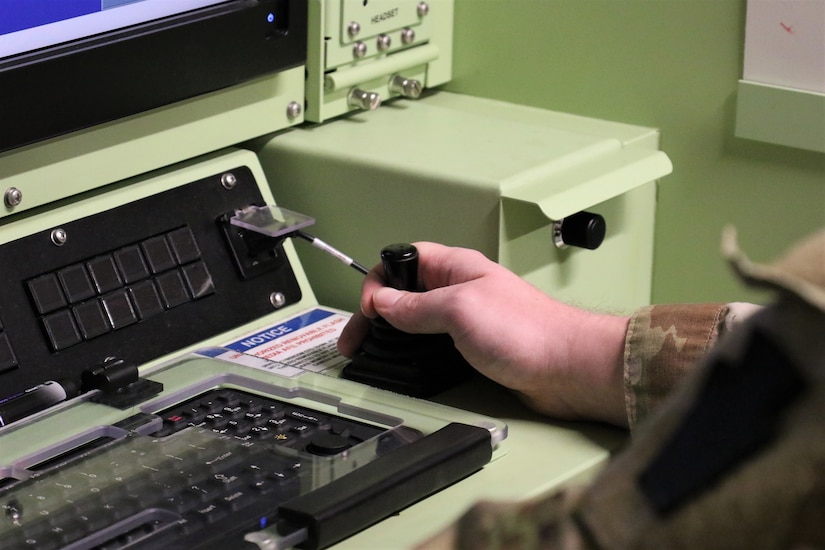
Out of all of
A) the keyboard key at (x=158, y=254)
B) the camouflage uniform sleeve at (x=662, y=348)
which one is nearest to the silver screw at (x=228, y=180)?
the keyboard key at (x=158, y=254)

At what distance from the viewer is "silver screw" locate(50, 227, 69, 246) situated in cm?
113

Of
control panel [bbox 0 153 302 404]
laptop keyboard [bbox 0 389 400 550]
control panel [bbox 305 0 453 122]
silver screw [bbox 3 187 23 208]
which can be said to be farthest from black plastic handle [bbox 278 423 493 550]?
control panel [bbox 305 0 453 122]

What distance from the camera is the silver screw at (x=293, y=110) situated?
4.48 feet

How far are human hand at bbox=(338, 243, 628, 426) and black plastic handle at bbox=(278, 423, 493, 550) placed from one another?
9cm

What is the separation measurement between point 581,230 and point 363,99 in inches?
12.4

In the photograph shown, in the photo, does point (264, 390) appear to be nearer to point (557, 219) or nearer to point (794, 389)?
point (557, 219)

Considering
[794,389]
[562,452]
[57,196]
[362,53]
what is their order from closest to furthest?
[794,389]
[562,452]
[57,196]
[362,53]

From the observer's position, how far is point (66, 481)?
93 cm

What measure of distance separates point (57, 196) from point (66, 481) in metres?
0.33

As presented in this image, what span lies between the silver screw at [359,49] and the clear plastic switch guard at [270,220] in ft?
0.72

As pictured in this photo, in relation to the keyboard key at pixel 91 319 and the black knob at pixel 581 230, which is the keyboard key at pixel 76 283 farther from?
the black knob at pixel 581 230

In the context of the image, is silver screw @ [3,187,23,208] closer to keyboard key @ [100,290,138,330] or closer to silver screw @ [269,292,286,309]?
keyboard key @ [100,290,138,330]

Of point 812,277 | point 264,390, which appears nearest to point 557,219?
point 264,390

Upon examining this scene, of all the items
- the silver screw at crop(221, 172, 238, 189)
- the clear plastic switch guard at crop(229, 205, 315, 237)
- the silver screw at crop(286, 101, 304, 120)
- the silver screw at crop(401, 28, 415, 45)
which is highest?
the silver screw at crop(401, 28, 415, 45)
